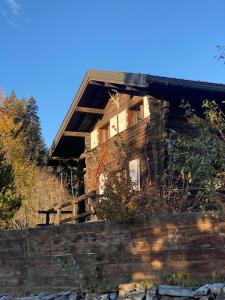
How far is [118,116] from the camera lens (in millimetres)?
18469

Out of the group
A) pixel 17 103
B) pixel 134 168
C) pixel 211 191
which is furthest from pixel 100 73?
pixel 17 103

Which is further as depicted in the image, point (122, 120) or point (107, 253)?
point (122, 120)

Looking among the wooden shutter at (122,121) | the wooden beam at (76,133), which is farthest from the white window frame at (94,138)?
the wooden shutter at (122,121)

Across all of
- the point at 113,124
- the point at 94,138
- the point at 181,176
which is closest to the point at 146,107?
the point at 113,124

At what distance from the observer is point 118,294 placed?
934cm

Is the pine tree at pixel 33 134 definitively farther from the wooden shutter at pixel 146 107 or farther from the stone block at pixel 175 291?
the stone block at pixel 175 291

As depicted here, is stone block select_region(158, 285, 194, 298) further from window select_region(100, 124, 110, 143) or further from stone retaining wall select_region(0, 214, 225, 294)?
window select_region(100, 124, 110, 143)

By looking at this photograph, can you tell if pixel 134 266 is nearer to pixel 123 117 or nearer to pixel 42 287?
pixel 42 287

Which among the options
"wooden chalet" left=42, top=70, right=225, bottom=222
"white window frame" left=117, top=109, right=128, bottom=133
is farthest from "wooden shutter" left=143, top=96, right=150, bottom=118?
"white window frame" left=117, top=109, right=128, bottom=133

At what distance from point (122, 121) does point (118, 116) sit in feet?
1.29

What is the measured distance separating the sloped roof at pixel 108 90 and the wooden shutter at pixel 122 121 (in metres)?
1.10

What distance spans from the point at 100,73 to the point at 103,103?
11.3 feet

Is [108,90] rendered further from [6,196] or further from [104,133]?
[6,196]

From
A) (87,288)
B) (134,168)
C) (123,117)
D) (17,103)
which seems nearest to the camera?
(87,288)
